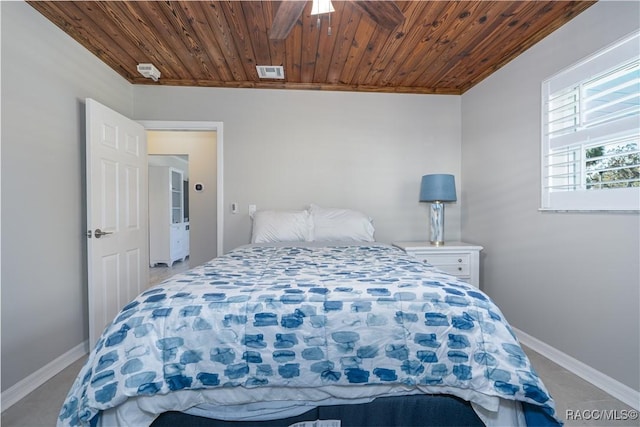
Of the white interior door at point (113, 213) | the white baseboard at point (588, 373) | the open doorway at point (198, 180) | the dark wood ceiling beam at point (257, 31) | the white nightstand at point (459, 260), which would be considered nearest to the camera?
the white baseboard at point (588, 373)

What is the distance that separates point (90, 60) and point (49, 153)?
939 mm

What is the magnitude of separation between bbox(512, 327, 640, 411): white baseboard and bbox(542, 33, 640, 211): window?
3.26 ft

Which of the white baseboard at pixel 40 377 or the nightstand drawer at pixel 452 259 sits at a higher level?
the nightstand drawer at pixel 452 259

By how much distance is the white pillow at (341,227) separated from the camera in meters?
2.73

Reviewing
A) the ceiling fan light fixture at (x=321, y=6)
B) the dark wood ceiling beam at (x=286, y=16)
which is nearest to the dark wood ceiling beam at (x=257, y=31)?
the dark wood ceiling beam at (x=286, y=16)

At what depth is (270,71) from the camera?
109 inches

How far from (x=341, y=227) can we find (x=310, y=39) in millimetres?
1553

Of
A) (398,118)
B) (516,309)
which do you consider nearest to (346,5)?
(398,118)

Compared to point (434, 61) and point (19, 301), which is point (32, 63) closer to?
point (19, 301)

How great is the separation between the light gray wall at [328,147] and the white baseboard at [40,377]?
1423 millimetres

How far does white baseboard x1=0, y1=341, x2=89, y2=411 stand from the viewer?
1.67 m

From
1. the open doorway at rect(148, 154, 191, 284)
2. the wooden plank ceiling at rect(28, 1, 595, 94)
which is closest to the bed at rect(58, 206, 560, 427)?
the wooden plank ceiling at rect(28, 1, 595, 94)

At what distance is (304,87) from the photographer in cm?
314

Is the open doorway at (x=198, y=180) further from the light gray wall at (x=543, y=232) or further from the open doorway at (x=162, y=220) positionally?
the light gray wall at (x=543, y=232)
